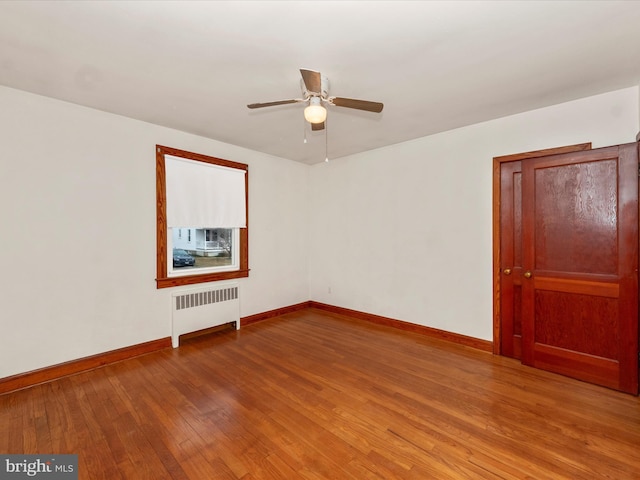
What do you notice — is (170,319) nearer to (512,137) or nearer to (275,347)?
(275,347)

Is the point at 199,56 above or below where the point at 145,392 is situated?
above

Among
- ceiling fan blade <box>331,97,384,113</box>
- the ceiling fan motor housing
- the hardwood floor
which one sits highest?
the ceiling fan motor housing

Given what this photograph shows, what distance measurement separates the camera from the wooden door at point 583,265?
2.58 m

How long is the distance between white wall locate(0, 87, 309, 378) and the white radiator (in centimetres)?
13

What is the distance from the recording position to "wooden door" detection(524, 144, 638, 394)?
2.58 m

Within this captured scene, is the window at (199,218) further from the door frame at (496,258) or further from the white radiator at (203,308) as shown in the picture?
the door frame at (496,258)

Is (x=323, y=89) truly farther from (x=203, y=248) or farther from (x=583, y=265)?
(x=583, y=265)

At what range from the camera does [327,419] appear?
2.25 metres

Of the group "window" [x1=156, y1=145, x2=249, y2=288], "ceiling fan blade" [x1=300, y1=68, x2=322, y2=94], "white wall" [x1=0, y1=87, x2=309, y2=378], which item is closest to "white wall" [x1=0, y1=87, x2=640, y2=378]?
"white wall" [x1=0, y1=87, x2=309, y2=378]

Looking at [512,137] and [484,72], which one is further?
[512,137]

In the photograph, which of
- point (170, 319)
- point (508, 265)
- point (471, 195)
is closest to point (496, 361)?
point (508, 265)

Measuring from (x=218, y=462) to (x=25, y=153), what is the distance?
3.22m

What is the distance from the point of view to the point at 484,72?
7.98ft

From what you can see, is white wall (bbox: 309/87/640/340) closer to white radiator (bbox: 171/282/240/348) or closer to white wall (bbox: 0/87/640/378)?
white wall (bbox: 0/87/640/378)
